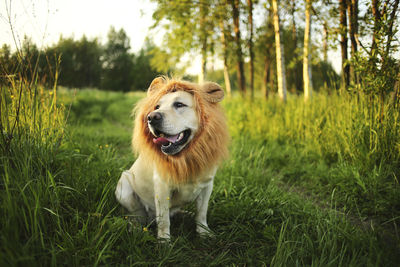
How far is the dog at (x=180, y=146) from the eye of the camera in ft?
5.96

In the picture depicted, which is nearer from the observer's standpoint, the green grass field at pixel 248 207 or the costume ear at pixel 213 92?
the green grass field at pixel 248 207

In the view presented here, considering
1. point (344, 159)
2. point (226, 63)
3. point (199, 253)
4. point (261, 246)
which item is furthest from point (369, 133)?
point (226, 63)

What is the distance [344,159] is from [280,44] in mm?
3608

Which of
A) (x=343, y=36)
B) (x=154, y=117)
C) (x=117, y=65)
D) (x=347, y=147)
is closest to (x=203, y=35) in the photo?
(x=343, y=36)

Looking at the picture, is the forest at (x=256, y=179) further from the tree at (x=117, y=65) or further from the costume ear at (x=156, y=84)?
the tree at (x=117, y=65)

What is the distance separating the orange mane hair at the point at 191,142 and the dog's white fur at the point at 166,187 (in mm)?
50

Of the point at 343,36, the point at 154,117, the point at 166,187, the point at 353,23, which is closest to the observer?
the point at 154,117

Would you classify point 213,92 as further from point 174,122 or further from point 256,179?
point 256,179

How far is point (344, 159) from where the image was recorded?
3193 mm

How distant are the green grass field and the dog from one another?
29 cm

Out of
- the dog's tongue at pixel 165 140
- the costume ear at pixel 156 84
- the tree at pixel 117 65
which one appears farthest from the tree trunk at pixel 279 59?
the tree at pixel 117 65

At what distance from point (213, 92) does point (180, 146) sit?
0.57 m

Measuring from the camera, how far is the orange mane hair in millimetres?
1854

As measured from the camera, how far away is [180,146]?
182cm
